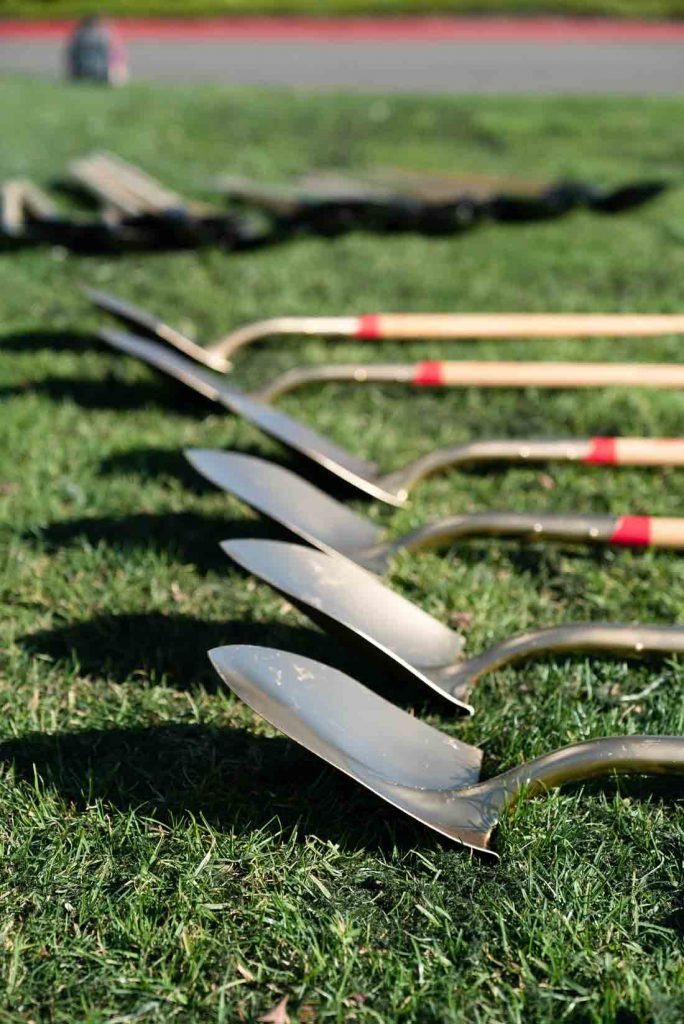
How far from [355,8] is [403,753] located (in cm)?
2249

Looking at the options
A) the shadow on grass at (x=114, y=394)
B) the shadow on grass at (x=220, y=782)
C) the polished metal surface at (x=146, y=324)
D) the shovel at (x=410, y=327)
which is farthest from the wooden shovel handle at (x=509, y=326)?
the shadow on grass at (x=220, y=782)

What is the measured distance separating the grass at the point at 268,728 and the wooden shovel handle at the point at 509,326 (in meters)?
0.20

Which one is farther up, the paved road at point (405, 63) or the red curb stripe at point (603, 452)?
the paved road at point (405, 63)

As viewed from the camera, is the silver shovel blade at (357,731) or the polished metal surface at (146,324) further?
the polished metal surface at (146,324)

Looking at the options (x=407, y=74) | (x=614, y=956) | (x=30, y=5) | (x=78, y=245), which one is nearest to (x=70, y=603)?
(x=614, y=956)

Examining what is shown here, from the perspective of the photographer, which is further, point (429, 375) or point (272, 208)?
point (272, 208)

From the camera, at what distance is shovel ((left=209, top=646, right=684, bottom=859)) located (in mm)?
1944

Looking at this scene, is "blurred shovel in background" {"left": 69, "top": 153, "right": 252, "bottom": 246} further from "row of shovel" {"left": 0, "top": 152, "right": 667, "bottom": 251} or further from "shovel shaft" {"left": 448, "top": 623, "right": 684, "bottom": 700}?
"shovel shaft" {"left": 448, "top": 623, "right": 684, "bottom": 700}

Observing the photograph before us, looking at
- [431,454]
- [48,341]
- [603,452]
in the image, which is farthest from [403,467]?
[48,341]

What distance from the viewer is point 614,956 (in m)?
1.77

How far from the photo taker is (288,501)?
279 centimetres

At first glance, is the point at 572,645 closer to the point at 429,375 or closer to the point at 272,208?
the point at 429,375

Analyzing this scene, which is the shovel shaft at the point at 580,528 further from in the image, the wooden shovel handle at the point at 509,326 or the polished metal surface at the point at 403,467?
the wooden shovel handle at the point at 509,326

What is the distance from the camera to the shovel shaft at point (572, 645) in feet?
7.46
